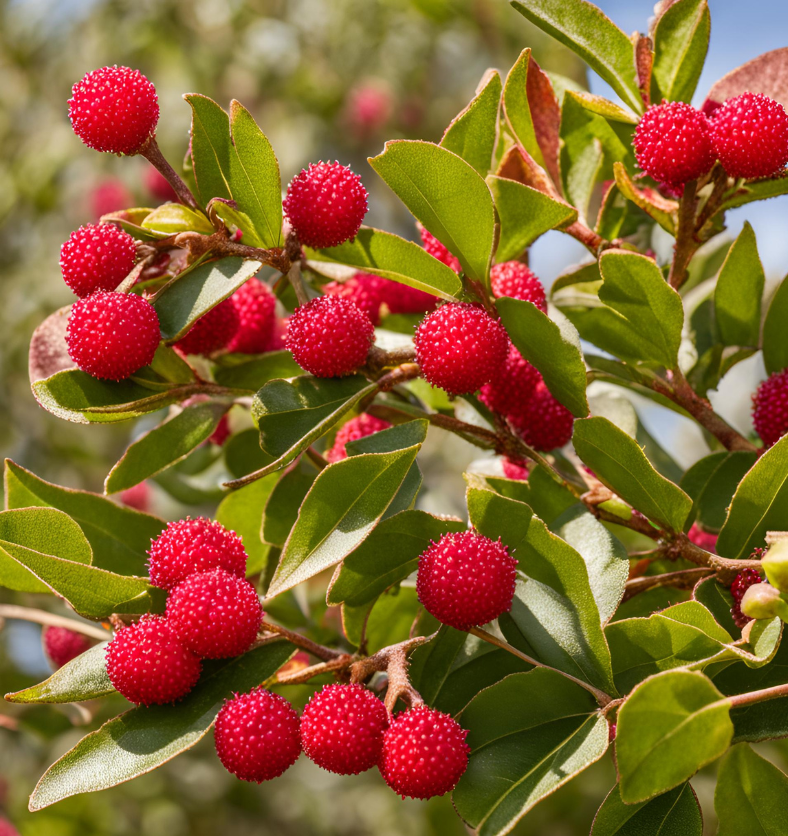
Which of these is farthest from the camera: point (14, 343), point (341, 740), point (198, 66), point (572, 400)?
point (198, 66)

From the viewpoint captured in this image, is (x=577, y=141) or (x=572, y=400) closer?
(x=572, y=400)

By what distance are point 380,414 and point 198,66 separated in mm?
3549

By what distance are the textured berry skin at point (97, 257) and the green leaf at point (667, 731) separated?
547 mm

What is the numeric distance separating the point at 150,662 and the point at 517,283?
0.54 m

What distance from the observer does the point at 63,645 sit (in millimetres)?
1349

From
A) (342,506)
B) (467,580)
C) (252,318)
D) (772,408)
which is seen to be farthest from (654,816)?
(252,318)

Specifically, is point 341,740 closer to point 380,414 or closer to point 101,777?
point 101,777

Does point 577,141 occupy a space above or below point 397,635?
above

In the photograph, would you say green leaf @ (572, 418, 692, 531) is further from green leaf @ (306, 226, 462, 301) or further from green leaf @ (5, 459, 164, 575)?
green leaf @ (5, 459, 164, 575)

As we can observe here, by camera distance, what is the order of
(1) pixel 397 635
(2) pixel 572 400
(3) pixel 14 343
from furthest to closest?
(3) pixel 14 343, (1) pixel 397 635, (2) pixel 572 400

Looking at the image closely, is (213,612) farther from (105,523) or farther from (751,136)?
(751,136)

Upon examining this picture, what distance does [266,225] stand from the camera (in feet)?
2.69

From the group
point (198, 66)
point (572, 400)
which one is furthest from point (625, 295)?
point (198, 66)

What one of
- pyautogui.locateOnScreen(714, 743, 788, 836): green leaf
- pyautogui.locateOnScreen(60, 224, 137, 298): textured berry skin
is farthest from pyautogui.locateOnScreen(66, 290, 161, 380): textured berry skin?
pyautogui.locateOnScreen(714, 743, 788, 836): green leaf
